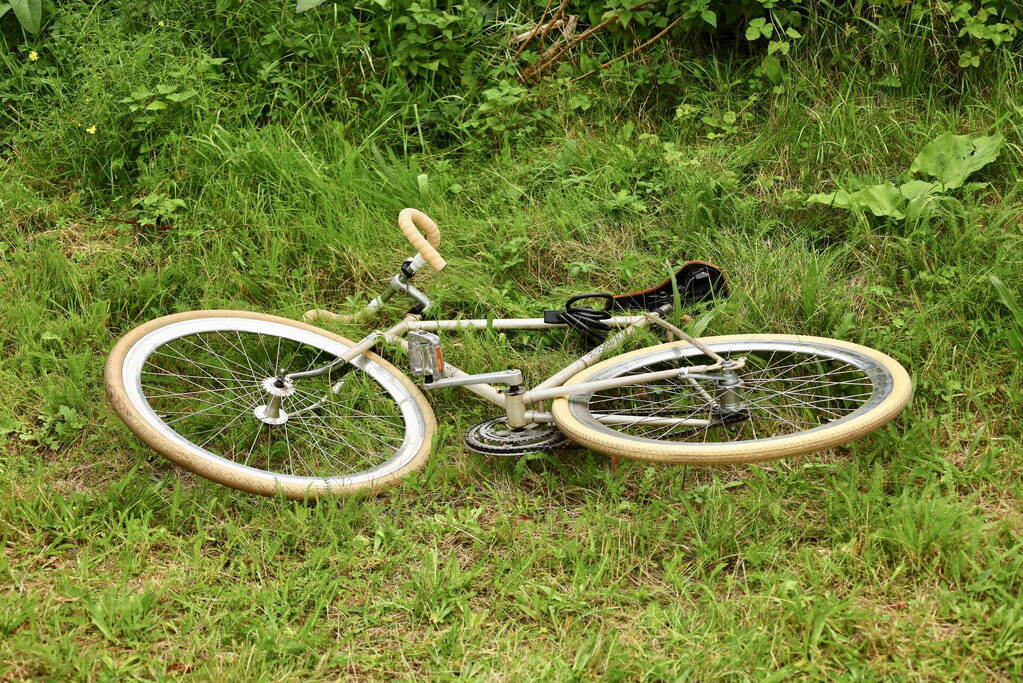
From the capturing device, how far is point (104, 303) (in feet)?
14.4

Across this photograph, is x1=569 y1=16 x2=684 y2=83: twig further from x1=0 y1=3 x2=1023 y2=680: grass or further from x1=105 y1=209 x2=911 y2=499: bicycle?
x1=105 y1=209 x2=911 y2=499: bicycle

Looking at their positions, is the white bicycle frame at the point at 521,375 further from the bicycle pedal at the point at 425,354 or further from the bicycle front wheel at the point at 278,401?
the bicycle front wheel at the point at 278,401

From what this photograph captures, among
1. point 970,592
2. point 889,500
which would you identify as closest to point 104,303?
point 889,500

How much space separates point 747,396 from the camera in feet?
12.7

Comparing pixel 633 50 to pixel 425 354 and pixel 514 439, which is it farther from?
pixel 514 439

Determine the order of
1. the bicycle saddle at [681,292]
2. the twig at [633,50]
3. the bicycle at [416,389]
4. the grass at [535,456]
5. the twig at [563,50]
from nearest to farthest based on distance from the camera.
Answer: the grass at [535,456] < the bicycle at [416,389] < the bicycle saddle at [681,292] < the twig at [633,50] < the twig at [563,50]

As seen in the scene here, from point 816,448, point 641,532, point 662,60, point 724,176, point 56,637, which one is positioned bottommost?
point 56,637

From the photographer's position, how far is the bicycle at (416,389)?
350 centimetres

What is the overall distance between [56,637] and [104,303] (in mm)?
1733

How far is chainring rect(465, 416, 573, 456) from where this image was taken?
3570 mm

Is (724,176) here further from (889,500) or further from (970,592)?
(970,592)

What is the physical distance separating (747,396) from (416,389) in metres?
1.23

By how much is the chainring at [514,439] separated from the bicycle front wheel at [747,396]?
160 mm

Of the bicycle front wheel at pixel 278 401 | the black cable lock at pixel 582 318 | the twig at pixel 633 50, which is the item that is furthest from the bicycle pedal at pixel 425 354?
the twig at pixel 633 50
